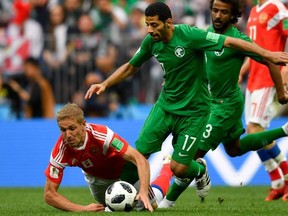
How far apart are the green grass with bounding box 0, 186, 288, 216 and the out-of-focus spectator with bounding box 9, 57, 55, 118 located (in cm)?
282

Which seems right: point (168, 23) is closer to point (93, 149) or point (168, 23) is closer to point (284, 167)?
point (93, 149)

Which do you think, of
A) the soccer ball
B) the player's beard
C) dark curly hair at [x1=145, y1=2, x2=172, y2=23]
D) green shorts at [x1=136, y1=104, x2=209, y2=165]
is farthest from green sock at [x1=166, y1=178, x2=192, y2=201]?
dark curly hair at [x1=145, y1=2, x2=172, y2=23]

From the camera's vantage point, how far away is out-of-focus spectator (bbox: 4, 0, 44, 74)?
18.2 m

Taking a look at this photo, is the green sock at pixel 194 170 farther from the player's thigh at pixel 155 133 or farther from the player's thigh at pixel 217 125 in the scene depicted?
the player's thigh at pixel 217 125

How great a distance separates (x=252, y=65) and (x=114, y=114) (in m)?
5.39

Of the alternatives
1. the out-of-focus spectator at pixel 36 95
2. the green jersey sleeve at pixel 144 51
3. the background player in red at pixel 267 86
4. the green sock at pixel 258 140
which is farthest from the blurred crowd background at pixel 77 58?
the green jersey sleeve at pixel 144 51

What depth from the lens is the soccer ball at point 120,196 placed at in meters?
9.30

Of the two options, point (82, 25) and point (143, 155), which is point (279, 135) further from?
point (82, 25)

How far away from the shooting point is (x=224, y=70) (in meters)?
10.8

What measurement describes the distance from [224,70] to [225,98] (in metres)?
0.35

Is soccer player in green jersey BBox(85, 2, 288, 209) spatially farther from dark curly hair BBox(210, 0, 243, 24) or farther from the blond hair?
dark curly hair BBox(210, 0, 243, 24)

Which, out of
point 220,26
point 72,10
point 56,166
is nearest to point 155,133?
point 56,166

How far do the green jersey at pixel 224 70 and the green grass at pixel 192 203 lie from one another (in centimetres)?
138

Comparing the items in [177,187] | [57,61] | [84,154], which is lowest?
[57,61]
